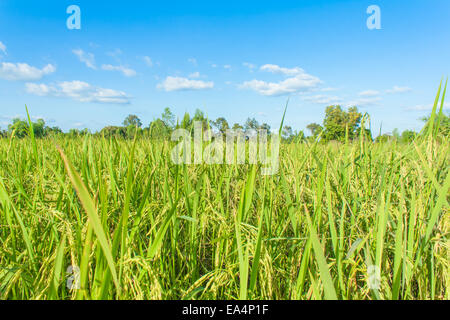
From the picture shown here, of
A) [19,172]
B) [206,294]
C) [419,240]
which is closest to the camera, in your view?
[206,294]

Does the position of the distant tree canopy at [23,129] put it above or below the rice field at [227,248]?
above

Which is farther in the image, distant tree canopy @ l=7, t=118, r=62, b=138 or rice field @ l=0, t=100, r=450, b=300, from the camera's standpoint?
distant tree canopy @ l=7, t=118, r=62, b=138

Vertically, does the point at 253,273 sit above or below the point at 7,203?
below

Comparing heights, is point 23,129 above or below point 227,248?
above

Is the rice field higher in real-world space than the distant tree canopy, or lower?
lower

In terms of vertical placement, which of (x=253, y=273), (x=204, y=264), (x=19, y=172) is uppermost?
(x=19, y=172)

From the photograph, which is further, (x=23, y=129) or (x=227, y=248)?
(x=23, y=129)

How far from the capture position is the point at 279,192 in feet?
3.94

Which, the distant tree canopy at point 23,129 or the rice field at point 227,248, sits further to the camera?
the distant tree canopy at point 23,129
